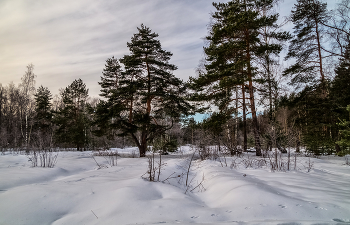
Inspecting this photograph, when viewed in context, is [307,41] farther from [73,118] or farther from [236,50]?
[73,118]

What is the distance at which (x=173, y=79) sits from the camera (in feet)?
38.6

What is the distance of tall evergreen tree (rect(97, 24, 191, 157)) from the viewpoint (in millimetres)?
10906

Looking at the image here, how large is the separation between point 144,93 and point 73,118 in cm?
1346

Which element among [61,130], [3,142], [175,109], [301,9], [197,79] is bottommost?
[3,142]

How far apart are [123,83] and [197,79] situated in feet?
16.3

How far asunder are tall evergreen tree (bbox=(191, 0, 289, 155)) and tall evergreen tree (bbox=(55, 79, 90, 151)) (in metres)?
14.5

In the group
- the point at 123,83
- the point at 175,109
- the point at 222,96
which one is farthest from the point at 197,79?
the point at 123,83

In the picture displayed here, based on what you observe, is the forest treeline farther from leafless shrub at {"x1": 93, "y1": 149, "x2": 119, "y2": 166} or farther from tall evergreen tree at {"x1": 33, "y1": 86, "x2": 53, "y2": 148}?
tall evergreen tree at {"x1": 33, "y1": 86, "x2": 53, "y2": 148}

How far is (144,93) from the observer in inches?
425

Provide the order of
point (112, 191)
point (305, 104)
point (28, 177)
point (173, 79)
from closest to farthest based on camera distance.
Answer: point (112, 191), point (28, 177), point (305, 104), point (173, 79)

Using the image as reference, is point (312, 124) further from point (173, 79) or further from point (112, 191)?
point (112, 191)

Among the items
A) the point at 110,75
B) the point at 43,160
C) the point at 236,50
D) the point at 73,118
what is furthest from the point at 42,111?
the point at 236,50

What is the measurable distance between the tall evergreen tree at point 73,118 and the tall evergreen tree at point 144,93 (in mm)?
8920

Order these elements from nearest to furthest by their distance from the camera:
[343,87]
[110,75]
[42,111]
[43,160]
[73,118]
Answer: [43,160], [343,87], [110,75], [73,118], [42,111]
